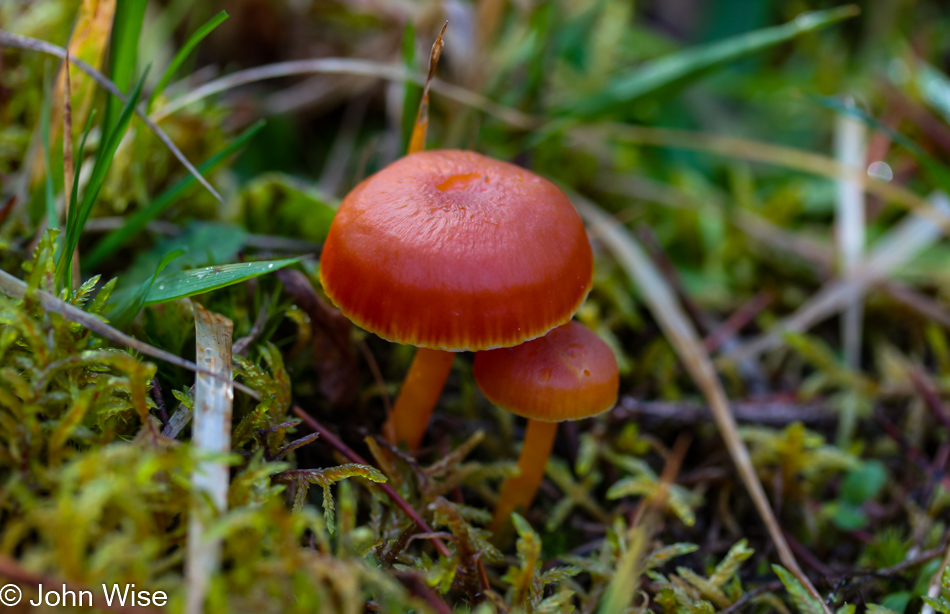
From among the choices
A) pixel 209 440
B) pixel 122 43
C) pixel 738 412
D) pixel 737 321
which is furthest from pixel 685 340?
pixel 122 43

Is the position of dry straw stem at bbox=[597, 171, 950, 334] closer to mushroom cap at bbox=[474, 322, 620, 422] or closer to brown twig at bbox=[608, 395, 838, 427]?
brown twig at bbox=[608, 395, 838, 427]

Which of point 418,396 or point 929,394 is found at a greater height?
point 929,394

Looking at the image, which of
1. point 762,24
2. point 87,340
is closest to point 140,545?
point 87,340

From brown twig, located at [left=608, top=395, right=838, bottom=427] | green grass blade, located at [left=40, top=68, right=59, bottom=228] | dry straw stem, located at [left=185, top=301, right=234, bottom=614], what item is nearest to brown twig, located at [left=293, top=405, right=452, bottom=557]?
dry straw stem, located at [left=185, top=301, right=234, bottom=614]

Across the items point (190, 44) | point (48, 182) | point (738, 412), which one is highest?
point (190, 44)

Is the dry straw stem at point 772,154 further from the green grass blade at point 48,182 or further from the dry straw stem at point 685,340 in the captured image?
the green grass blade at point 48,182

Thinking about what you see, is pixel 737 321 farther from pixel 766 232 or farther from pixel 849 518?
pixel 849 518
